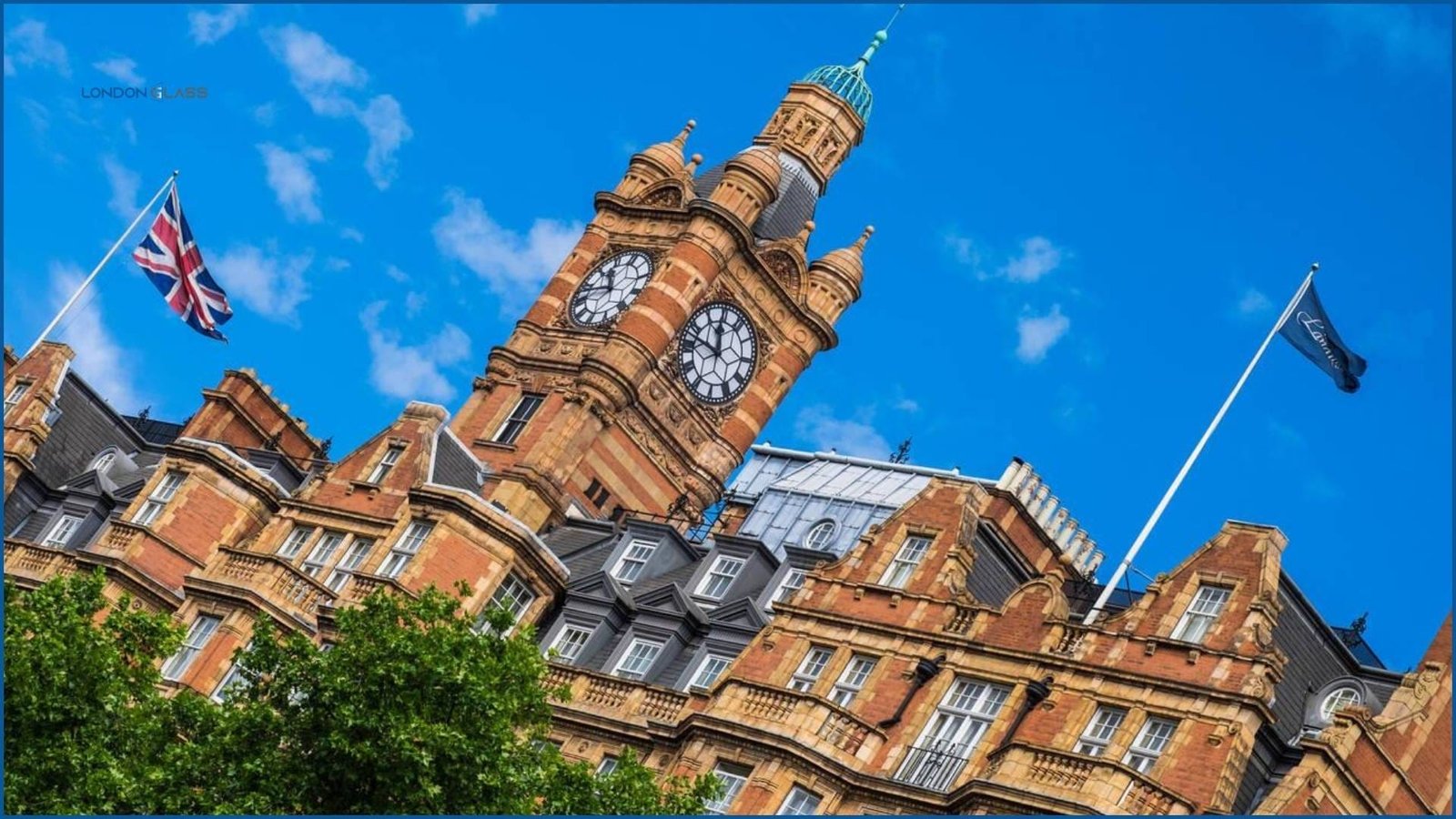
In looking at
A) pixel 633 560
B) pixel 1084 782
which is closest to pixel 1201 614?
pixel 1084 782

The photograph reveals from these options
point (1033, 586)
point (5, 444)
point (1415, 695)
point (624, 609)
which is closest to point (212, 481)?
point (5, 444)

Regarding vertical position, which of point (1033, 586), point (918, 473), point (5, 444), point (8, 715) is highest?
point (918, 473)

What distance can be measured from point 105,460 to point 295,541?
12.1m

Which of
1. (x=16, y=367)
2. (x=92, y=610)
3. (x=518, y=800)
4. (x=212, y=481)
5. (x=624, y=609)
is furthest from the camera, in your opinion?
(x=16, y=367)

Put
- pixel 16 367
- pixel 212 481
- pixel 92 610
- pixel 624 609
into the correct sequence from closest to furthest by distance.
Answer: pixel 92 610 → pixel 624 609 → pixel 212 481 → pixel 16 367

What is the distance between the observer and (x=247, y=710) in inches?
2815

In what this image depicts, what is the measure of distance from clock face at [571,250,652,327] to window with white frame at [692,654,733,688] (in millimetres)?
21394

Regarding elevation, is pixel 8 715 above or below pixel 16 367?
below

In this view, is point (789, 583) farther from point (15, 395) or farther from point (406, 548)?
point (15, 395)

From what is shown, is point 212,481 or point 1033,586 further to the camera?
point 212,481

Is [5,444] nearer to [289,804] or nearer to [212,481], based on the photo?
[212,481]

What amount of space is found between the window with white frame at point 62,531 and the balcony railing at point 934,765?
103ft

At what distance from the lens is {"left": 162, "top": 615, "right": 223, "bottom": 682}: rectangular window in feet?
284

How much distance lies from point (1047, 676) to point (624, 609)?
15.2 metres
